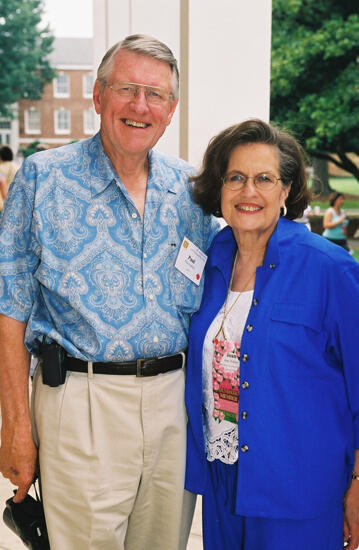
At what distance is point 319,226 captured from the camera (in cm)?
1725

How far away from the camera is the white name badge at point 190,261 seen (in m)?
1.99

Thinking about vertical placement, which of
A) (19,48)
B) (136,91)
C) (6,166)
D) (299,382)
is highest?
(19,48)

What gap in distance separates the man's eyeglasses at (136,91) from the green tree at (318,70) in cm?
1153

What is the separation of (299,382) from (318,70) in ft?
43.6

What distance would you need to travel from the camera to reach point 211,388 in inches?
77.4

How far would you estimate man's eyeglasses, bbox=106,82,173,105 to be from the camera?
1870 mm

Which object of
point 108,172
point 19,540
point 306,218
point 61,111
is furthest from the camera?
point 61,111

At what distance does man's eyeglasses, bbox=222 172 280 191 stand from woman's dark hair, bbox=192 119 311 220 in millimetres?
43

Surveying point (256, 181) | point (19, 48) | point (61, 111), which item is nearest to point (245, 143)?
point (256, 181)

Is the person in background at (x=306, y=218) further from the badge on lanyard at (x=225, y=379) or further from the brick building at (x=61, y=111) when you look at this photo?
the brick building at (x=61, y=111)

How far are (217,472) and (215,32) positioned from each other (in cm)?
188

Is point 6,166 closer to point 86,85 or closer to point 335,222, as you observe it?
point 335,222

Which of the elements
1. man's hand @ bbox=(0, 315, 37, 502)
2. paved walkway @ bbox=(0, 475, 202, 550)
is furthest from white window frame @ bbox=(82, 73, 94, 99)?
man's hand @ bbox=(0, 315, 37, 502)

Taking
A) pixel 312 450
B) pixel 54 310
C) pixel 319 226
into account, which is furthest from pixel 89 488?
pixel 319 226
